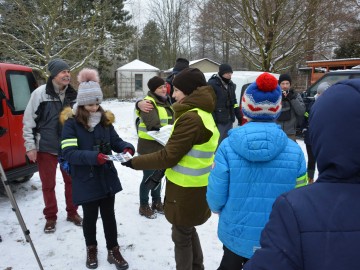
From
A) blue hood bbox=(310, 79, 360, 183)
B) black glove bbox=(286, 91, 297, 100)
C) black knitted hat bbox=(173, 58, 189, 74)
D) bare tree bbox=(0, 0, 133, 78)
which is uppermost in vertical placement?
A: bare tree bbox=(0, 0, 133, 78)

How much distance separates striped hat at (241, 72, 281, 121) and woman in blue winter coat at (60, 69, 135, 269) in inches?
53.7

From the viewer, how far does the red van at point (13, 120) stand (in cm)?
434

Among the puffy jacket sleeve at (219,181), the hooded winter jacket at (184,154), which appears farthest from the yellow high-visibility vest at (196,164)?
the puffy jacket sleeve at (219,181)

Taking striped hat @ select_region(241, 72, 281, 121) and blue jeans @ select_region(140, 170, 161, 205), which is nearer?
striped hat @ select_region(241, 72, 281, 121)

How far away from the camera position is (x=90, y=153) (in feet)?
8.79

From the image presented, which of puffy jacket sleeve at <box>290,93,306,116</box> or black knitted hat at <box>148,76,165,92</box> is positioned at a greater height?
black knitted hat at <box>148,76,165,92</box>

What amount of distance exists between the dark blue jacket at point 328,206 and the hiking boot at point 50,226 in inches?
135

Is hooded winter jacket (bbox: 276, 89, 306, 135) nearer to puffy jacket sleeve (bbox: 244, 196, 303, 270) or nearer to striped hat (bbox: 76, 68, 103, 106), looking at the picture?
striped hat (bbox: 76, 68, 103, 106)

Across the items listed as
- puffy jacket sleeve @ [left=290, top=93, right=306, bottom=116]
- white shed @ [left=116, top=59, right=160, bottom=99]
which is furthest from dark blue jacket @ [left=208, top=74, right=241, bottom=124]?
white shed @ [left=116, top=59, right=160, bottom=99]

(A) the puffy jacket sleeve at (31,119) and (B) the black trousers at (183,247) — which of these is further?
(A) the puffy jacket sleeve at (31,119)

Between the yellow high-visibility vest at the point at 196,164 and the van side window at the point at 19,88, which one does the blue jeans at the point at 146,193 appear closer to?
the yellow high-visibility vest at the point at 196,164

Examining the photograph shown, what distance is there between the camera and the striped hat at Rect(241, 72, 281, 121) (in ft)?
6.45

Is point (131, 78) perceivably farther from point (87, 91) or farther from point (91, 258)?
point (91, 258)

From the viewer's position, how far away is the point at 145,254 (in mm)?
3359
